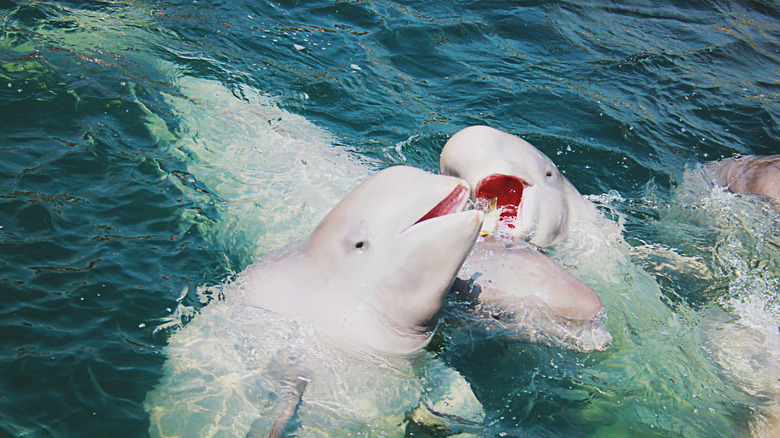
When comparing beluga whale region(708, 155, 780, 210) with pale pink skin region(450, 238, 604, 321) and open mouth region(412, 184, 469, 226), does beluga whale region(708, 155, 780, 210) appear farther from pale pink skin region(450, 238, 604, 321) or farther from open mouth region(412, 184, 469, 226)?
open mouth region(412, 184, 469, 226)

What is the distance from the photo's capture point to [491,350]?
4.57m

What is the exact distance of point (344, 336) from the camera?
12.6ft

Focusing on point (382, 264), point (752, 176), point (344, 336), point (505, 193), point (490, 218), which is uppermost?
point (382, 264)

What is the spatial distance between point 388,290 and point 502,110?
5.58 meters

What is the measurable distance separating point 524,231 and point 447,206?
1515mm

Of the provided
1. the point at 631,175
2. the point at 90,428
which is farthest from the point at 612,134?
the point at 90,428

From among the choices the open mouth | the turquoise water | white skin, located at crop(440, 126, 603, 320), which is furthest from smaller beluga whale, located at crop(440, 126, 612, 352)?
the open mouth

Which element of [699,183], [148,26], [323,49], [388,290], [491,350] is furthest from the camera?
[323,49]

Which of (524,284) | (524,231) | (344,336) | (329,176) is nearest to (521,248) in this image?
(524,284)

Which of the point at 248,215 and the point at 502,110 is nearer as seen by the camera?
the point at 248,215

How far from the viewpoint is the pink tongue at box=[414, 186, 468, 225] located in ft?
11.8

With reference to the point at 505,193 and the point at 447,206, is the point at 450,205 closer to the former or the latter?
the point at 447,206

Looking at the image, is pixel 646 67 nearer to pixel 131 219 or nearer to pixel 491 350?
pixel 491 350

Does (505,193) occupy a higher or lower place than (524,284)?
higher
